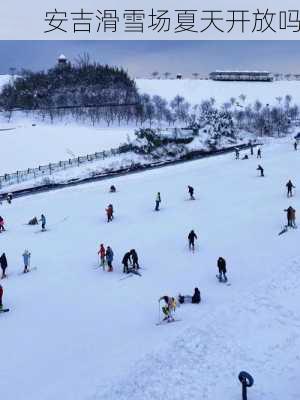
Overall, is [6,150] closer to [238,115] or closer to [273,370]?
[273,370]

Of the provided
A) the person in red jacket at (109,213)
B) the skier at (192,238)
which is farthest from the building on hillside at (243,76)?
the skier at (192,238)

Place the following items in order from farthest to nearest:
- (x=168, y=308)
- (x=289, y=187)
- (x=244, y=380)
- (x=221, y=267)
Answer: (x=289, y=187), (x=221, y=267), (x=168, y=308), (x=244, y=380)

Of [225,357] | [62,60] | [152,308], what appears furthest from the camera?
[62,60]

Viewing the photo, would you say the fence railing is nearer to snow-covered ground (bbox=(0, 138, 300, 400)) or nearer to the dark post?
snow-covered ground (bbox=(0, 138, 300, 400))

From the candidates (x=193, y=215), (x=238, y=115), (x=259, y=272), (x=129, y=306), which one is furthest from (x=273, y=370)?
(x=238, y=115)

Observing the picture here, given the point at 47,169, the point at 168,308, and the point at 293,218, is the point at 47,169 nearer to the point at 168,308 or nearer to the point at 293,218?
the point at 293,218

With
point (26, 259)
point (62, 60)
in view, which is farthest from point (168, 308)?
point (62, 60)
